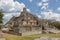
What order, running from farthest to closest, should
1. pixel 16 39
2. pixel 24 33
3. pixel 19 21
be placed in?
1. pixel 19 21
2. pixel 24 33
3. pixel 16 39

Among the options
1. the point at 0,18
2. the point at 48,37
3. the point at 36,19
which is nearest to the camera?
the point at 48,37

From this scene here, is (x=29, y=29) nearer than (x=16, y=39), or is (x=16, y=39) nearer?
(x=16, y=39)

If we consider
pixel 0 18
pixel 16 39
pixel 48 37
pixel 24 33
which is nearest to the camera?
pixel 16 39

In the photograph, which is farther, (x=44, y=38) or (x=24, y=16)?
(x=24, y=16)

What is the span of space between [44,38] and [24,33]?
934 cm

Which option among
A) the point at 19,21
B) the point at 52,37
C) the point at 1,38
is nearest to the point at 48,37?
the point at 52,37

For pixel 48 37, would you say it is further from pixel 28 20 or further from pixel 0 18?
pixel 28 20

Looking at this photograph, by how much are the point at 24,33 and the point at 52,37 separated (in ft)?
33.7

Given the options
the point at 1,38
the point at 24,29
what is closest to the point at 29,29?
the point at 24,29

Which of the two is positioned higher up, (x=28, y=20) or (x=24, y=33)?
(x=28, y=20)

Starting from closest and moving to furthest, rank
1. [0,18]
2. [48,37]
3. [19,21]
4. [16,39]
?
1. [16,39]
2. [48,37]
3. [0,18]
4. [19,21]

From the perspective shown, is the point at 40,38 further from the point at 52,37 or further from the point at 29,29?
the point at 29,29

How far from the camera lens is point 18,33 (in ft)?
179

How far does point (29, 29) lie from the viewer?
186 ft
